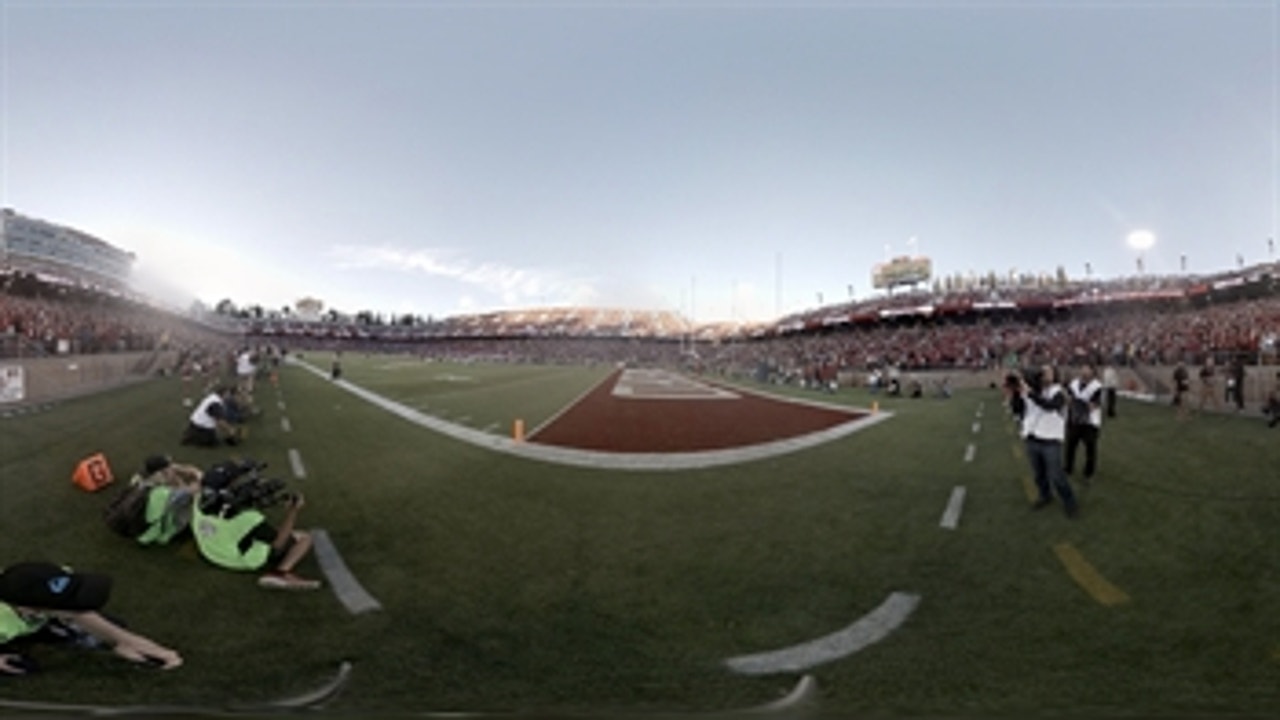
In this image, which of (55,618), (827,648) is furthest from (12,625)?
(827,648)

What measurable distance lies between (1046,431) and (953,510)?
163cm

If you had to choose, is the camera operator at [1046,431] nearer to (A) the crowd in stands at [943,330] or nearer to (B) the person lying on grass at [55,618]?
(B) the person lying on grass at [55,618]

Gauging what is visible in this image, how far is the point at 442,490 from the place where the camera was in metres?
9.94

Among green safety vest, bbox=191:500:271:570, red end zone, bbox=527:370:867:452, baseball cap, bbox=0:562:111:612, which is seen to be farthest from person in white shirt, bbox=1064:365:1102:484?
baseball cap, bbox=0:562:111:612

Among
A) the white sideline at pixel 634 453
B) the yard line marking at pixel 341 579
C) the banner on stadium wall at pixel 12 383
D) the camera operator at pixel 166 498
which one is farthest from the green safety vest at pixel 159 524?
the banner on stadium wall at pixel 12 383

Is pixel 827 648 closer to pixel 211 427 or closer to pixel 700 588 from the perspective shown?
pixel 700 588

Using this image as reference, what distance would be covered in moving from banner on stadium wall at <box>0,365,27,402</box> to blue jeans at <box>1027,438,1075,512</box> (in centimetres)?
2837

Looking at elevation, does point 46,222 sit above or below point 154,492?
above

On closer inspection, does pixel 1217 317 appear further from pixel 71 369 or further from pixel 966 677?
pixel 71 369

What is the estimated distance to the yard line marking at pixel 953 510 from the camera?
8.14m

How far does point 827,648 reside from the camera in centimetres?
485

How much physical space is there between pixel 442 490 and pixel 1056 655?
8199 mm

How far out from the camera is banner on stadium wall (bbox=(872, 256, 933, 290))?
8856 cm

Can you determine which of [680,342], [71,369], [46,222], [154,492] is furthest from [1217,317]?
[46,222]
